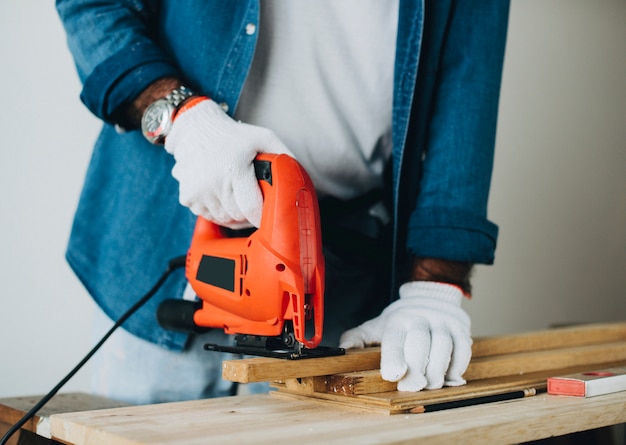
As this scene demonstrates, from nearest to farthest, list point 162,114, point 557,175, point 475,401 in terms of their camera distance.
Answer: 1. point 475,401
2. point 162,114
3. point 557,175

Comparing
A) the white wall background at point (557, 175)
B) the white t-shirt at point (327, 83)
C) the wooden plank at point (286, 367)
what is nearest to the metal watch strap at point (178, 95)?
the white t-shirt at point (327, 83)

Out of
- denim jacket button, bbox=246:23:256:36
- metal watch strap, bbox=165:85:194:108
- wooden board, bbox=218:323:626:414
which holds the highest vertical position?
denim jacket button, bbox=246:23:256:36

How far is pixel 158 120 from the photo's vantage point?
1.10 meters

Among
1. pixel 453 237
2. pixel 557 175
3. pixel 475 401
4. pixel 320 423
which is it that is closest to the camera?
pixel 320 423

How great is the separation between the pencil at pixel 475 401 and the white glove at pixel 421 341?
0.07 meters

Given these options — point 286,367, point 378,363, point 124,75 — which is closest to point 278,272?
point 286,367

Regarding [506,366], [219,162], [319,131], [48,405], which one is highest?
[319,131]

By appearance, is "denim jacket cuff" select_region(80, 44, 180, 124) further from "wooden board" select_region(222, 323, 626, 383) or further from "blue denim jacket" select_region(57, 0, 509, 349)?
"wooden board" select_region(222, 323, 626, 383)

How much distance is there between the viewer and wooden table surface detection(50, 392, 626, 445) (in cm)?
75

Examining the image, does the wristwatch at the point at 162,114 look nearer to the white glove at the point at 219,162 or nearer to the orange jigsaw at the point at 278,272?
the white glove at the point at 219,162

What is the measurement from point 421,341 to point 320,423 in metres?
0.23

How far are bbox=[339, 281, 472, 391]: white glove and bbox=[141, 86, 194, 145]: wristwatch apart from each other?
0.45m

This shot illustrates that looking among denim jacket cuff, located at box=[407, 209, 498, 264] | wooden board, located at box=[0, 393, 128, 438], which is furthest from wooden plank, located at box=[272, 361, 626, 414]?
wooden board, located at box=[0, 393, 128, 438]

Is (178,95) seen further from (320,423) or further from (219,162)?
(320,423)
